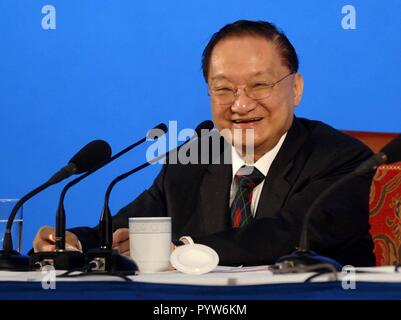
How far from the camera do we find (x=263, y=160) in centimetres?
230

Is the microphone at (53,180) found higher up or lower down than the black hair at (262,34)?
lower down

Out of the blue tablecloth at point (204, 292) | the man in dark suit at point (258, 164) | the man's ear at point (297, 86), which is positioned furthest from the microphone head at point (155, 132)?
the man's ear at point (297, 86)

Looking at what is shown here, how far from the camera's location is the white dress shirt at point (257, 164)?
2.23 metres

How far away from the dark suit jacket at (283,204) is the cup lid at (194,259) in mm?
235

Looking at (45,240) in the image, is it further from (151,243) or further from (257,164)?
(257,164)

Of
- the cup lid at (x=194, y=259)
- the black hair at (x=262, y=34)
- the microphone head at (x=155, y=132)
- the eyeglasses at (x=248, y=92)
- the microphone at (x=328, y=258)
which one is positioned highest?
the black hair at (x=262, y=34)

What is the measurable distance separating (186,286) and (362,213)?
3.36ft

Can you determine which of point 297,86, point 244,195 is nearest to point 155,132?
point 244,195

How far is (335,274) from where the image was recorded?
4.00 ft

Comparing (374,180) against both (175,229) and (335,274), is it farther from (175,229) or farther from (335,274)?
(335,274)

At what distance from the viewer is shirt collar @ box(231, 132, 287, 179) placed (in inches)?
90.2

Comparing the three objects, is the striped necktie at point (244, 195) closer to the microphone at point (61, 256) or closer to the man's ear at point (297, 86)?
the man's ear at point (297, 86)
